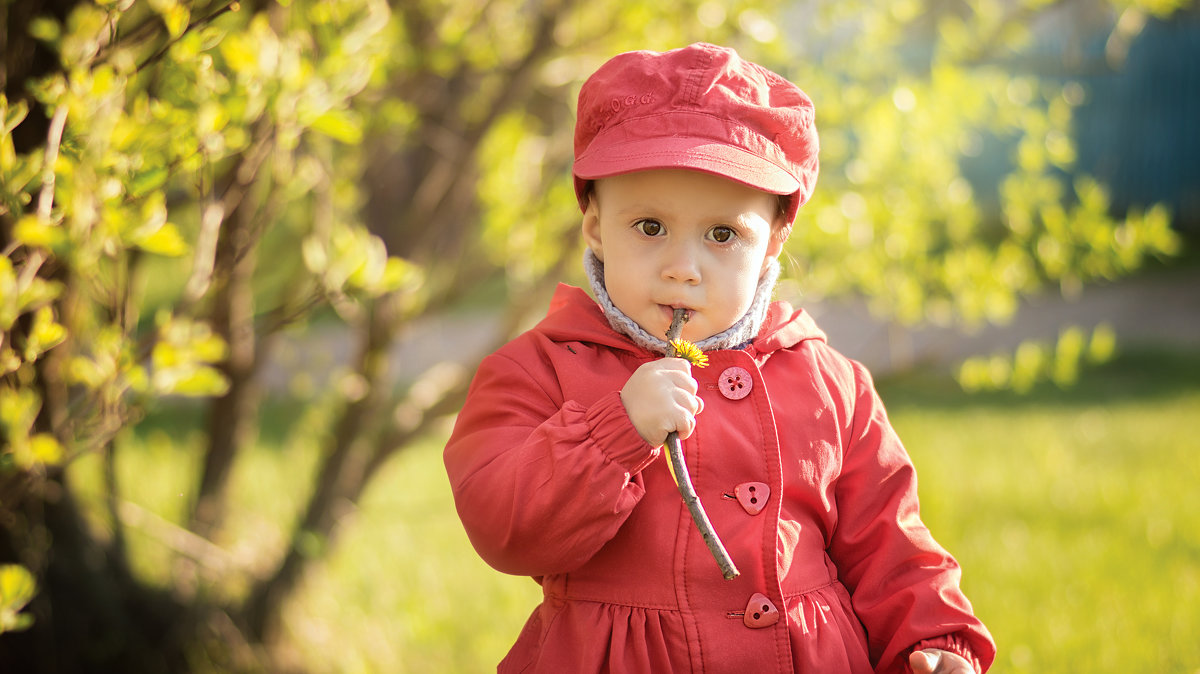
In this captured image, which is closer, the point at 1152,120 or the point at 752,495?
the point at 752,495

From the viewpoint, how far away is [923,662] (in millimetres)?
1540

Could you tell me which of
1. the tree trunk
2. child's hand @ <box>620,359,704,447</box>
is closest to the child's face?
child's hand @ <box>620,359,704,447</box>

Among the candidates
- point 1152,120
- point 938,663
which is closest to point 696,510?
point 938,663

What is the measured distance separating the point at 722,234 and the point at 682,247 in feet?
0.26

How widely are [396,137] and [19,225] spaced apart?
6.28 feet

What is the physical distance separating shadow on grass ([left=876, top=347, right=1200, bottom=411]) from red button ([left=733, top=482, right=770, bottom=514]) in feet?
15.5

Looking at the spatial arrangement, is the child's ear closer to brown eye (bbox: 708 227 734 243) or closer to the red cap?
the red cap

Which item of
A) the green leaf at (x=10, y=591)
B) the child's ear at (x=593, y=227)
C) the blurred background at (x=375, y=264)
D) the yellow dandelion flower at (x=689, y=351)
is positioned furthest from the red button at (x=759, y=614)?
the green leaf at (x=10, y=591)

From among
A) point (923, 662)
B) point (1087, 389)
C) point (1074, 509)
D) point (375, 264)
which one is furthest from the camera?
point (1087, 389)

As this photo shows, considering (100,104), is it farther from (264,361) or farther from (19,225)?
(264,361)

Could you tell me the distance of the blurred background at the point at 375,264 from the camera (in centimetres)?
183

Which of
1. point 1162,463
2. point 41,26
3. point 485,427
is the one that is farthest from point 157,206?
point 1162,463

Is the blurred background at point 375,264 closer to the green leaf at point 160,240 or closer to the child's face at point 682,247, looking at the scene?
the green leaf at point 160,240

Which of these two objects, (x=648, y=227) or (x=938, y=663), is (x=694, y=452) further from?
(x=938, y=663)
